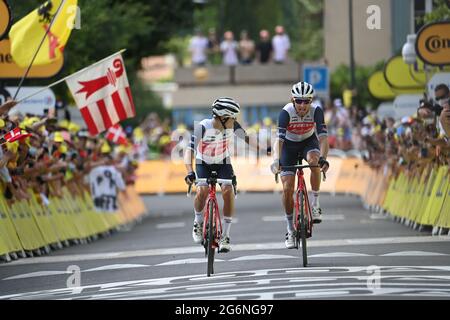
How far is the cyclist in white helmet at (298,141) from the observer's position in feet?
60.6

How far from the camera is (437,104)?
2459 centimetres

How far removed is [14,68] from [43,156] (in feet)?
11.8

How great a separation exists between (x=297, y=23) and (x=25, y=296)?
6735 cm

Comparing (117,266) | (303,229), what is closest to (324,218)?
(117,266)

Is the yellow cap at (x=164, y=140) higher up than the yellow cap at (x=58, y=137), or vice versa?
the yellow cap at (x=58, y=137)

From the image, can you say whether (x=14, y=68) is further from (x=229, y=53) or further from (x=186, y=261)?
(x=229, y=53)

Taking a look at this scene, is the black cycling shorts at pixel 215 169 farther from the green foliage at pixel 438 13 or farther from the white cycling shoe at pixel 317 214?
the green foliage at pixel 438 13

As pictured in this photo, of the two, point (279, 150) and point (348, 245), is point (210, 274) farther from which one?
point (348, 245)

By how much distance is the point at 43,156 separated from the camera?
24875 millimetres

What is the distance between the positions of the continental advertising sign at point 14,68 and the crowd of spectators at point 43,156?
111cm

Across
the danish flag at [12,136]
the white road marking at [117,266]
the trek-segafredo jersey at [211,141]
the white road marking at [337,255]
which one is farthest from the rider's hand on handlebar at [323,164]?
the danish flag at [12,136]

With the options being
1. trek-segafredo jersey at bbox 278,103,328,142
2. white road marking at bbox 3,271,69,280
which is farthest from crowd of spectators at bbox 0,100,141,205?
trek-segafredo jersey at bbox 278,103,328,142

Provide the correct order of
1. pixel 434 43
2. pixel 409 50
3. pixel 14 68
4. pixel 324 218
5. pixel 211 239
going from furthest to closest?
1. pixel 324 218
2. pixel 409 50
3. pixel 14 68
4. pixel 434 43
5. pixel 211 239
